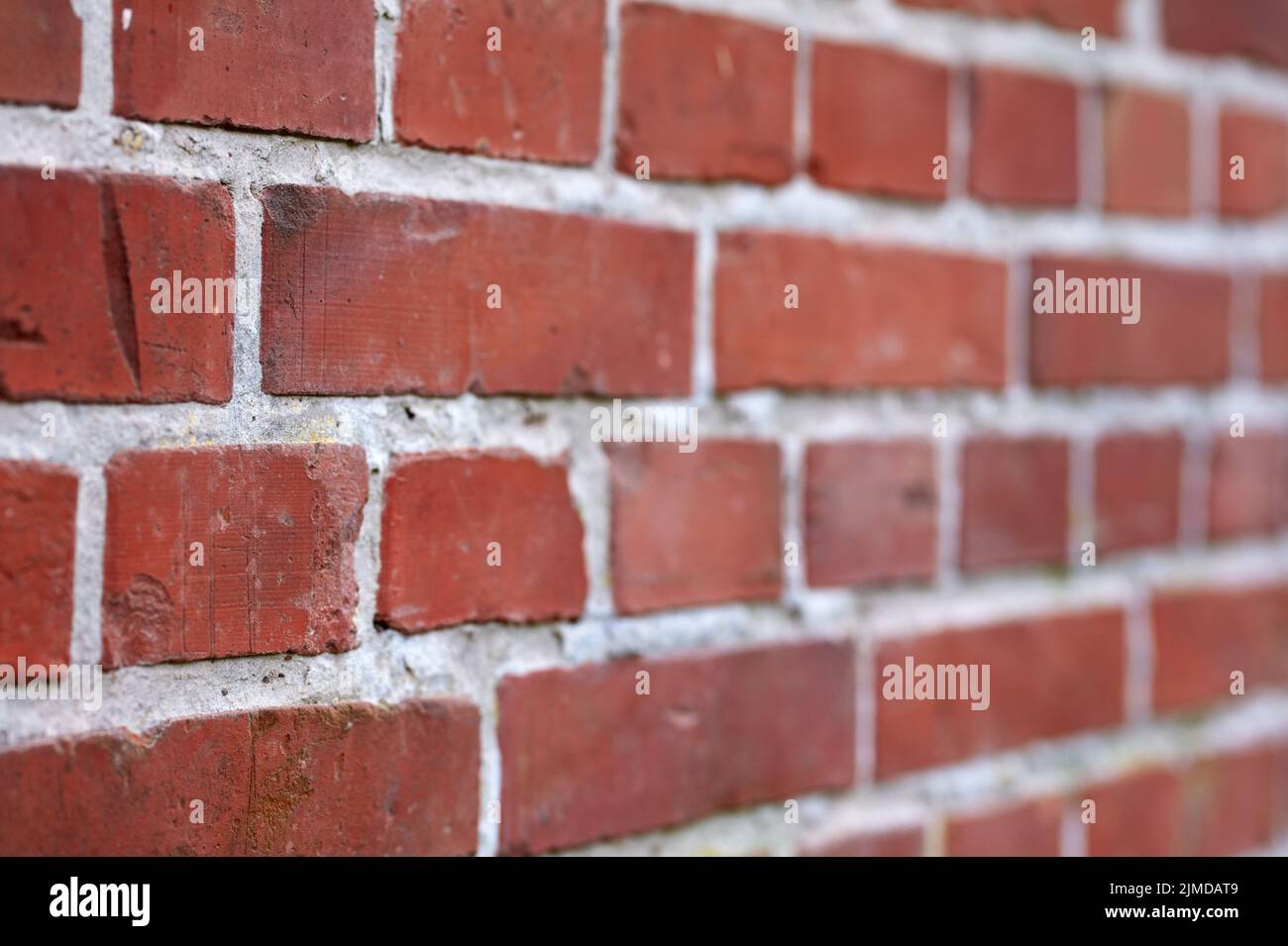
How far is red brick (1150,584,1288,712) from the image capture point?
0.69 m

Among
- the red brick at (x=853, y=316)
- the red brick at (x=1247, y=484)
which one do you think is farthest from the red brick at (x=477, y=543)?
the red brick at (x=1247, y=484)

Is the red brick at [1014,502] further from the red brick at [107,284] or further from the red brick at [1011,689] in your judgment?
the red brick at [107,284]

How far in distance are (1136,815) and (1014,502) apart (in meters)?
0.22

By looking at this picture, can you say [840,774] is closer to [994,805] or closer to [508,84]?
[994,805]

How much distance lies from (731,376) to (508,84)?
0.55ft

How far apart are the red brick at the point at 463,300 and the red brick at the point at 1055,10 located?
23cm

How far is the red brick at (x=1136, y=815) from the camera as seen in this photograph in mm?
657

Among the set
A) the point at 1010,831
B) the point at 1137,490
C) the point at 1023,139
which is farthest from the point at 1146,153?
the point at 1010,831

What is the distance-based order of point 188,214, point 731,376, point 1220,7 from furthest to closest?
point 1220,7 → point 731,376 → point 188,214

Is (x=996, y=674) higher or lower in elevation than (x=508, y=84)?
lower

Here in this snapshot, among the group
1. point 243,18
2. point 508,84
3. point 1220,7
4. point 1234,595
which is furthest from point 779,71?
point 1234,595

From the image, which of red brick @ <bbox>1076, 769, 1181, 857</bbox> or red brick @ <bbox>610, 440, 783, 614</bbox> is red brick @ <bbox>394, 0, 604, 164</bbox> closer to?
red brick @ <bbox>610, 440, 783, 614</bbox>

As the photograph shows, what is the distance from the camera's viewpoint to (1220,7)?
70 centimetres

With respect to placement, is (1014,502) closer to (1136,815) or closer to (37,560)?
(1136,815)
